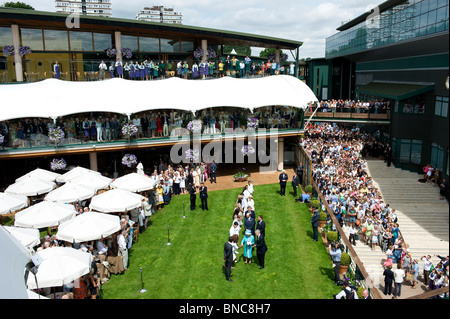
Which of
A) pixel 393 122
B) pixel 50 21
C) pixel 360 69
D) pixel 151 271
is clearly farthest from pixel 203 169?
pixel 360 69

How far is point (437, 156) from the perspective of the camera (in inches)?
1067

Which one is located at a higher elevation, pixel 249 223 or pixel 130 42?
pixel 130 42

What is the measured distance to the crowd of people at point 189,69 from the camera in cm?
2684

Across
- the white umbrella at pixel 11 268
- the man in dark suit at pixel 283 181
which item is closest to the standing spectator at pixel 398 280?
the man in dark suit at pixel 283 181

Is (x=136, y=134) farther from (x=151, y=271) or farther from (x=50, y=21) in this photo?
(x=151, y=271)

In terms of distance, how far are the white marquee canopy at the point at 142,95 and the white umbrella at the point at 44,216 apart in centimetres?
878

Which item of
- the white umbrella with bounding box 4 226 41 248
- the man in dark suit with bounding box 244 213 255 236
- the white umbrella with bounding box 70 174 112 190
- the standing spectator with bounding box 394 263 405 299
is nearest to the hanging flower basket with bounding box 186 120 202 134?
the white umbrella with bounding box 70 174 112 190

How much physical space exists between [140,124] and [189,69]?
8321mm

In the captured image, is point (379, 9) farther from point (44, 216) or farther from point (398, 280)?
point (44, 216)

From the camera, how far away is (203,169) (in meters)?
24.8

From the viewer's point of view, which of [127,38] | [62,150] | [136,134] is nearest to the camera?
[62,150]

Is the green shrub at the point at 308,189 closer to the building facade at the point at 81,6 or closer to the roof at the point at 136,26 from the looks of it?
the roof at the point at 136,26

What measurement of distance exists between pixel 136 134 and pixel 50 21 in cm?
931

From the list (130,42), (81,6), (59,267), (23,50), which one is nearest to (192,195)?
(59,267)
